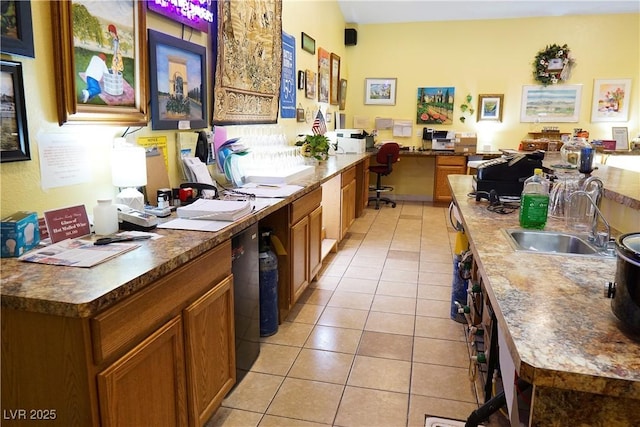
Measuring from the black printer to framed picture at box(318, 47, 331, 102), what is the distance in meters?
3.54

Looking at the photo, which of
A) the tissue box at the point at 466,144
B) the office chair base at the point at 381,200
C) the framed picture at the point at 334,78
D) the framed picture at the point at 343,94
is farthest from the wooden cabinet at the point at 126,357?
the tissue box at the point at 466,144

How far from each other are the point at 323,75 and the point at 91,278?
5.22 meters

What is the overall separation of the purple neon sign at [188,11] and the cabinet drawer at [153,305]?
4.27 feet

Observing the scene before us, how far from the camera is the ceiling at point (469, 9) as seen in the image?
639cm

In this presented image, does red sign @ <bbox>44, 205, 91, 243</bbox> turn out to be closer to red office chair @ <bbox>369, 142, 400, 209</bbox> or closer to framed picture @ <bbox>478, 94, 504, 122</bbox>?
red office chair @ <bbox>369, 142, 400, 209</bbox>

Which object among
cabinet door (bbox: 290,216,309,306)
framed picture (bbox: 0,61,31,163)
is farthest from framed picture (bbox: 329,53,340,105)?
framed picture (bbox: 0,61,31,163)

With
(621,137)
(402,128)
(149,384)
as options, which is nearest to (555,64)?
(621,137)

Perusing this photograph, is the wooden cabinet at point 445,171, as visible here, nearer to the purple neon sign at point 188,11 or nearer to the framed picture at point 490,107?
the framed picture at point 490,107

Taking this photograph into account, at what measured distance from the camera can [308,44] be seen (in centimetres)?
523

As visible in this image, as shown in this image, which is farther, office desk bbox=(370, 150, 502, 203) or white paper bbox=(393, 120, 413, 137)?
white paper bbox=(393, 120, 413, 137)

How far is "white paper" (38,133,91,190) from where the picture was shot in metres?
1.72

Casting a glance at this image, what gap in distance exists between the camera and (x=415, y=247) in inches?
197

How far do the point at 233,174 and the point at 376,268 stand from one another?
5.91 ft

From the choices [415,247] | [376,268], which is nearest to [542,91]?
[415,247]
